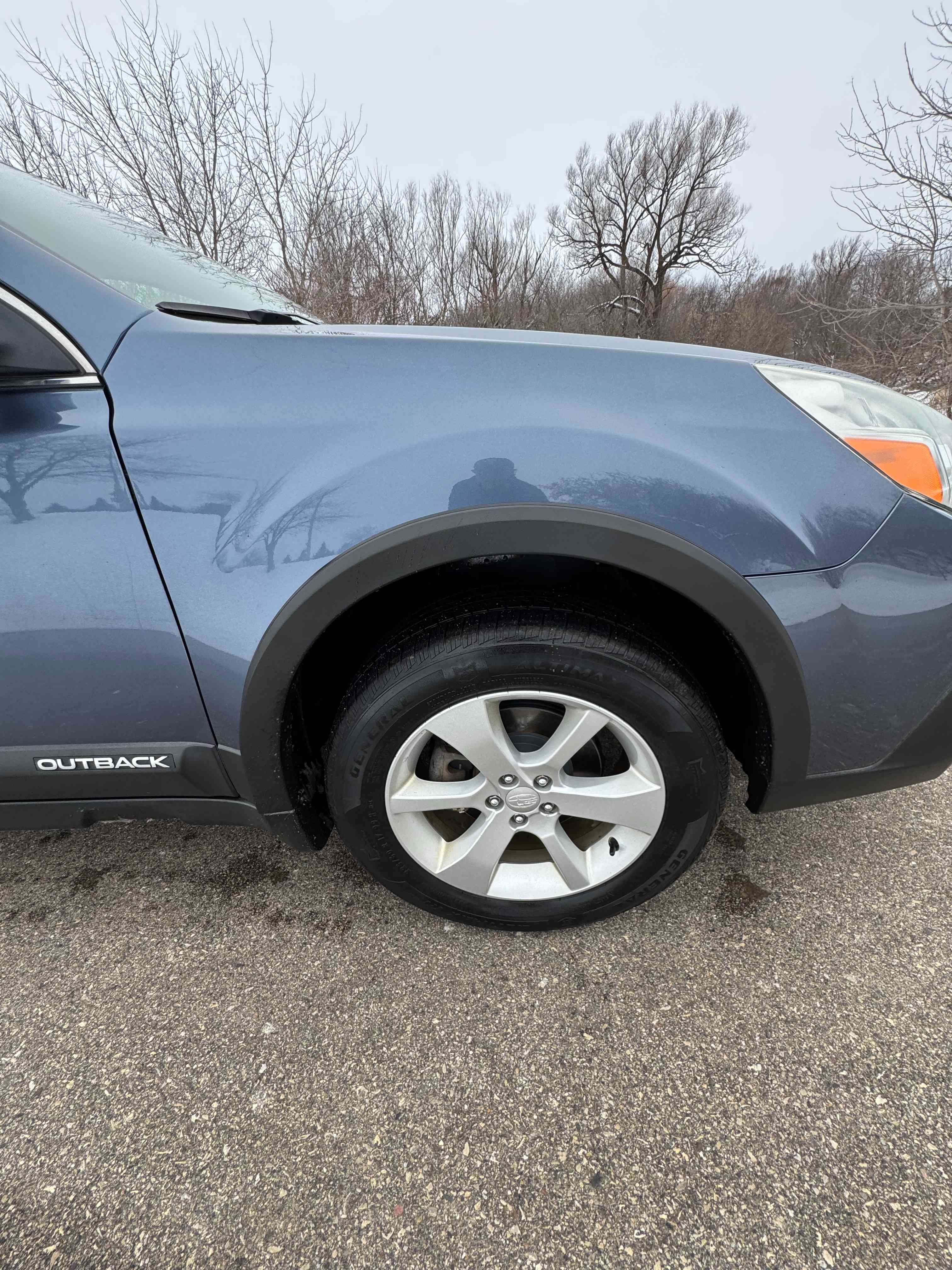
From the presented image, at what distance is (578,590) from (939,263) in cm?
786

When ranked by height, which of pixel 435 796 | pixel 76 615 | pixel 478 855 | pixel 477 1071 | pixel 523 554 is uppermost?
pixel 523 554

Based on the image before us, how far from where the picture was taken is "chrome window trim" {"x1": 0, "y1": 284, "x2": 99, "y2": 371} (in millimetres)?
1119

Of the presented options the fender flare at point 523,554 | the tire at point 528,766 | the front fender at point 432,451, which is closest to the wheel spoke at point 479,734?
the tire at point 528,766

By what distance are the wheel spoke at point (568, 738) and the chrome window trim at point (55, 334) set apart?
1181mm

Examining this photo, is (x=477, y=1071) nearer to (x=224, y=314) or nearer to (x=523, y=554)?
(x=523, y=554)

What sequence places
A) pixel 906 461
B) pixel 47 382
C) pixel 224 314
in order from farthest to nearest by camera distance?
pixel 224 314 < pixel 906 461 < pixel 47 382

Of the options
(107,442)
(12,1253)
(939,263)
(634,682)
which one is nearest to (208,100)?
(939,263)

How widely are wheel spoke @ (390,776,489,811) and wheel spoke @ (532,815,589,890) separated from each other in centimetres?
17

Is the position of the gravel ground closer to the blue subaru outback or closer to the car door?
the blue subaru outback

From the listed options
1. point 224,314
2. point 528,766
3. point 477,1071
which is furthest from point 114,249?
point 477,1071

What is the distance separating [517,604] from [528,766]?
1.23 ft

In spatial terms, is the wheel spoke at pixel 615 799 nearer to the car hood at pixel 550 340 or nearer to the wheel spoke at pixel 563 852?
the wheel spoke at pixel 563 852

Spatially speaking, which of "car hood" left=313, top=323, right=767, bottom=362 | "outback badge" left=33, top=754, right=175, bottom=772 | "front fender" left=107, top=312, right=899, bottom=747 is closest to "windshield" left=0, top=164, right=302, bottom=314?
"front fender" left=107, top=312, right=899, bottom=747

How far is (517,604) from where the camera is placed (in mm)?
1312
